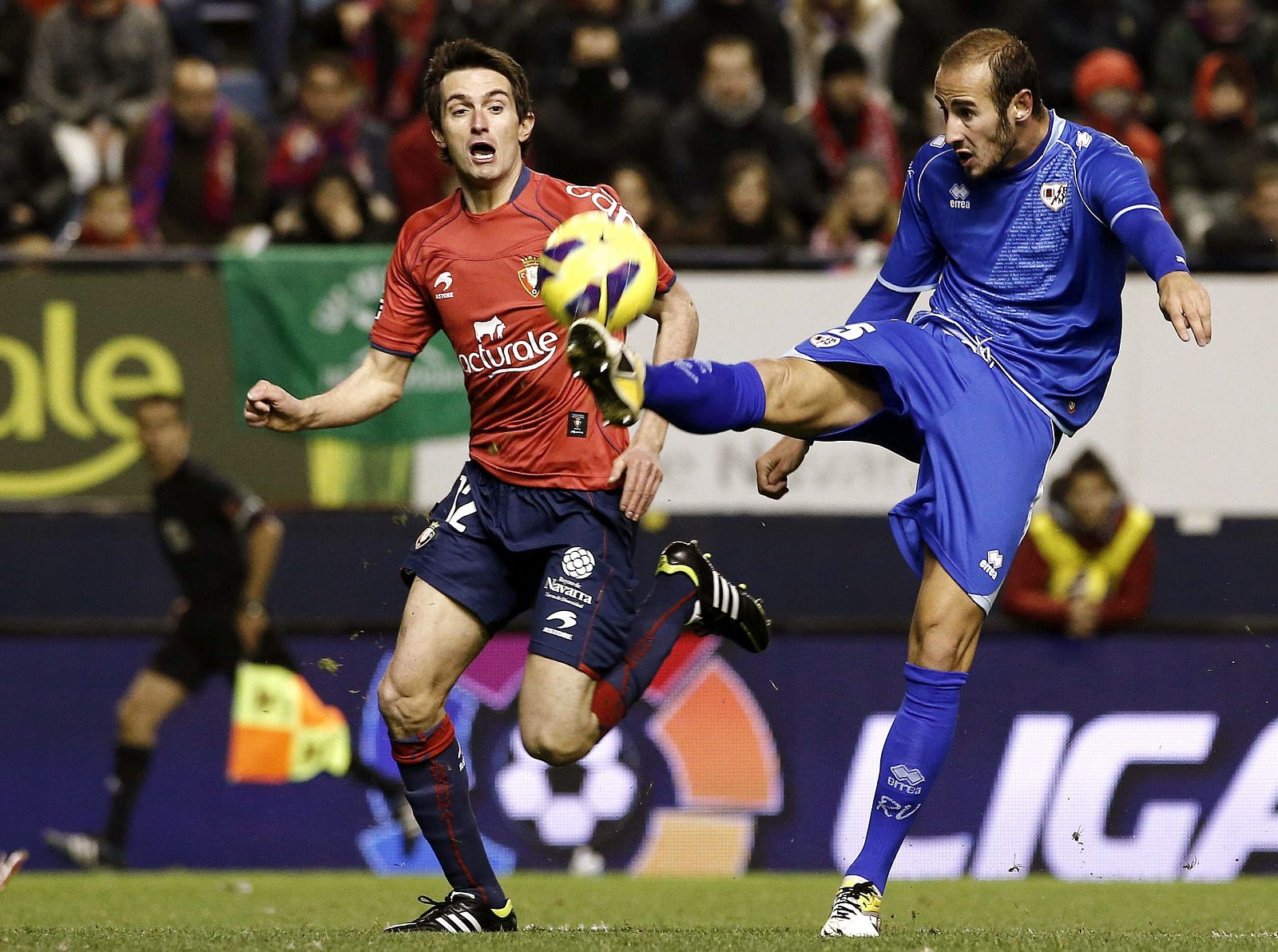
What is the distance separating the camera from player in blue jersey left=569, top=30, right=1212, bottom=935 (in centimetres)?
564

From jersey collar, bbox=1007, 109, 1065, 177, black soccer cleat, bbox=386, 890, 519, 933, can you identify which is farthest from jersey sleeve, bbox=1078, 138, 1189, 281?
black soccer cleat, bbox=386, 890, 519, 933

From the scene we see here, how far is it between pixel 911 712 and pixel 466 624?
1450 mm

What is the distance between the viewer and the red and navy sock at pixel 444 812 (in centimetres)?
618

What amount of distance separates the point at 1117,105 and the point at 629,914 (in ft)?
19.4

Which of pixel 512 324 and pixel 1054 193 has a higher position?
pixel 1054 193

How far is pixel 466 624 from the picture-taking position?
Answer: 609cm

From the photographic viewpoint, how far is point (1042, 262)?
584cm

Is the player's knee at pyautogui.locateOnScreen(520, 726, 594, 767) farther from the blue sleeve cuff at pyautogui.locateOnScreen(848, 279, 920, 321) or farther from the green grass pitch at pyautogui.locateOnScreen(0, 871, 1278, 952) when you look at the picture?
the blue sleeve cuff at pyautogui.locateOnScreen(848, 279, 920, 321)

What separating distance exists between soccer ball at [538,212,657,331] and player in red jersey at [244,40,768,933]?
58 centimetres

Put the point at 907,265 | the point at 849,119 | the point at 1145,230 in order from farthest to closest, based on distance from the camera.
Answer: the point at 849,119 < the point at 907,265 < the point at 1145,230

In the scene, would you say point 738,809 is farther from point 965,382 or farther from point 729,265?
point 965,382

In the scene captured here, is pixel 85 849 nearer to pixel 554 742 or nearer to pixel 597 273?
pixel 554 742

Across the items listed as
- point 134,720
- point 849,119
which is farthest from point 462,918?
point 849,119

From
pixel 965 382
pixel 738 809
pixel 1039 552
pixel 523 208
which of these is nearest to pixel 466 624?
pixel 523 208
